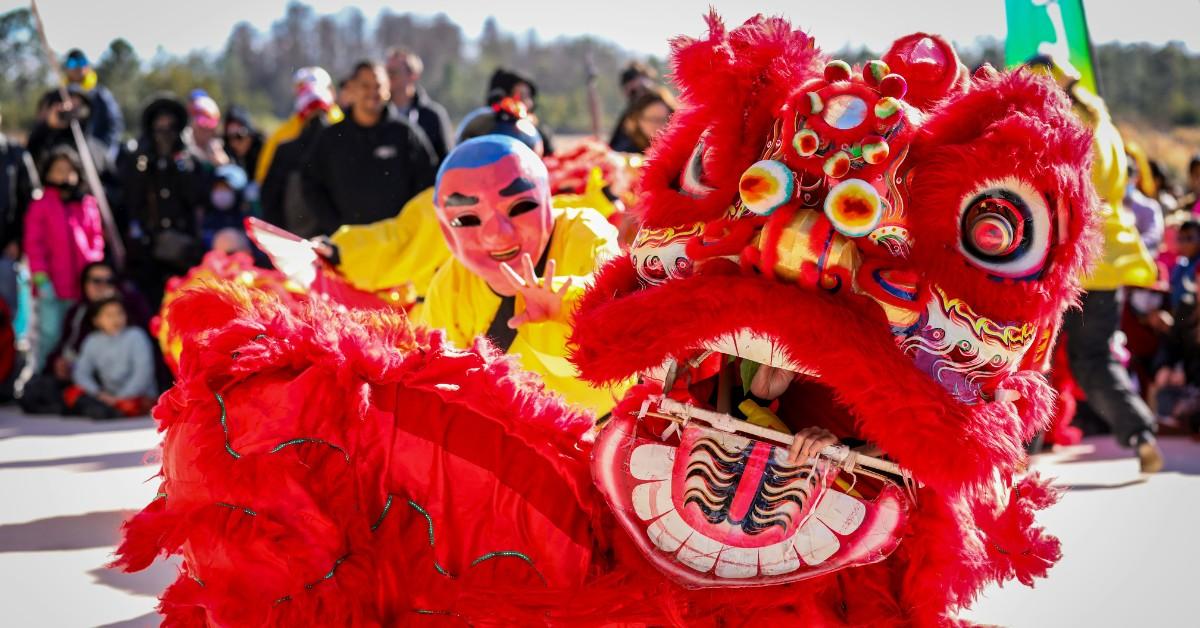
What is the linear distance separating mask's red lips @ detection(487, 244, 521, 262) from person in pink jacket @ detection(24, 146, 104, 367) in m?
5.15

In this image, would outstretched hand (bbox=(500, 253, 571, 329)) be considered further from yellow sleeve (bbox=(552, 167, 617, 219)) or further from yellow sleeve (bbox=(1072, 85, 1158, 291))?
yellow sleeve (bbox=(1072, 85, 1158, 291))

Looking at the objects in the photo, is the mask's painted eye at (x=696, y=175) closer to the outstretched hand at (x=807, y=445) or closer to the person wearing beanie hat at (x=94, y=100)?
the outstretched hand at (x=807, y=445)

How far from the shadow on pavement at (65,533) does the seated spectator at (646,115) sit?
2.72 m

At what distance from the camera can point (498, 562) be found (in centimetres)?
238

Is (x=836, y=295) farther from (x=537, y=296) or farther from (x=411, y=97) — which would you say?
(x=411, y=97)

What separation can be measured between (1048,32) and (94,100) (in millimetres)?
6597

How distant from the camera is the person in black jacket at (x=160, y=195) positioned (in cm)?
762

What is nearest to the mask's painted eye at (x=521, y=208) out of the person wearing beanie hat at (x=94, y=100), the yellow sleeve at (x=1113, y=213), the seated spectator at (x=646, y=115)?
the yellow sleeve at (x=1113, y=213)

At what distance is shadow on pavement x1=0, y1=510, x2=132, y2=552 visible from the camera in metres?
4.13

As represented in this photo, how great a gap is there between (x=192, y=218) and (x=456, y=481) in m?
5.83

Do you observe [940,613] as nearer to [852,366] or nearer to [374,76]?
[852,366]

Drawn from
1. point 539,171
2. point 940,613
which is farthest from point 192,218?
point 940,613

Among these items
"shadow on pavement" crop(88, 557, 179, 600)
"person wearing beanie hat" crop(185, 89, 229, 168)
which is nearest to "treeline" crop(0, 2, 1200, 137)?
"person wearing beanie hat" crop(185, 89, 229, 168)

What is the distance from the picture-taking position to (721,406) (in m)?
2.46
